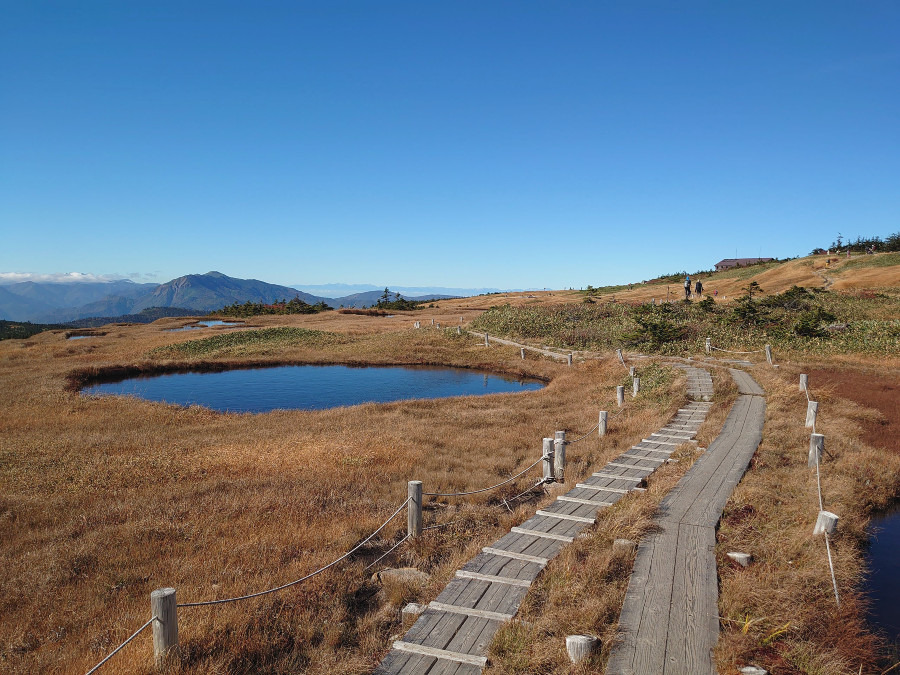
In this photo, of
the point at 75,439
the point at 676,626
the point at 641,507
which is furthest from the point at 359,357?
the point at 676,626

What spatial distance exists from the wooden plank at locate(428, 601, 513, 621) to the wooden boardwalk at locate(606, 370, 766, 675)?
60.3 inches

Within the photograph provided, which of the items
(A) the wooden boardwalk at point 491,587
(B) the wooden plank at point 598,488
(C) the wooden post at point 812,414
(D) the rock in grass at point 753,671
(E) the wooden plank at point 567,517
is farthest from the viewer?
(C) the wooden post at point 812,414

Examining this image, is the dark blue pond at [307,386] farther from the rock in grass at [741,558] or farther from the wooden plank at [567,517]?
the rock in grass at [741,558]

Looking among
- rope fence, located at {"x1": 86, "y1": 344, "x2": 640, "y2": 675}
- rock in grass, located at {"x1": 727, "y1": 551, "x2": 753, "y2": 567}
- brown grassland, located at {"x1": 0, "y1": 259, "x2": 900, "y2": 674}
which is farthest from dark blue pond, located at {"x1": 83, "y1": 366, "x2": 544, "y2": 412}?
rock in grass, located at {"x1": 727, "y1": 551, "x2": 753, "y2": 567}

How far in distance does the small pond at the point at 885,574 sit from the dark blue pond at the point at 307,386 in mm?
21618

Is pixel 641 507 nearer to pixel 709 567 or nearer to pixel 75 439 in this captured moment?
pixel 709 567

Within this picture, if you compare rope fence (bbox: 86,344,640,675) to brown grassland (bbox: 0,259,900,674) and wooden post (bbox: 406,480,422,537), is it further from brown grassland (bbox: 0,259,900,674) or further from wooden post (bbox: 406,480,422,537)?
brown grassland (bbox: 0,259,900,674)

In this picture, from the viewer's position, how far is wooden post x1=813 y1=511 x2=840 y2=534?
869 cm

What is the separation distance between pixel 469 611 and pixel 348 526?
13.2 ft

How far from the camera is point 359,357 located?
45625 mm

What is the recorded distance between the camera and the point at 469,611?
23.0 ft

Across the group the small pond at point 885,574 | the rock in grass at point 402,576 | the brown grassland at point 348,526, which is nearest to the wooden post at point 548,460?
the brown grassland at point 348,526

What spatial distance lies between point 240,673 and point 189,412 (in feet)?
69.4

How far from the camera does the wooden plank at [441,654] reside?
6.00 m
